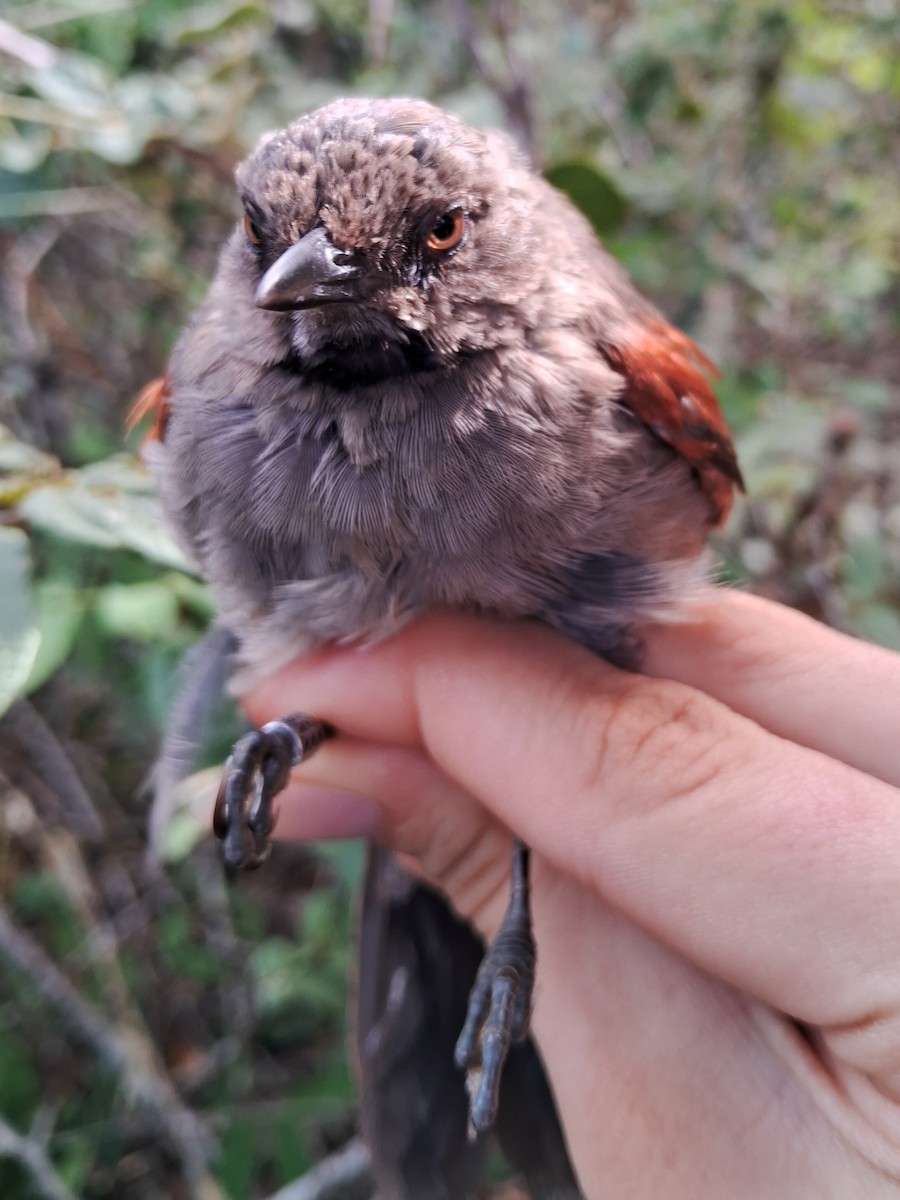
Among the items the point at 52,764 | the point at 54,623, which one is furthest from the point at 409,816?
the point at 52,764

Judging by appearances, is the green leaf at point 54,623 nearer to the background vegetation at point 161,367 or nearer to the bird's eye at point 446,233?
the background vegetation at point 161,367

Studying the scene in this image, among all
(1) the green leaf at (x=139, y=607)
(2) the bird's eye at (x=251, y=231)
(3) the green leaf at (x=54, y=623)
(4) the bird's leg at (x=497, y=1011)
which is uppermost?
(2) the bird's eye at (x=251, y=231)

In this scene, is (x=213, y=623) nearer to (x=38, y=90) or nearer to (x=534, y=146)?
(x=38, y=90)

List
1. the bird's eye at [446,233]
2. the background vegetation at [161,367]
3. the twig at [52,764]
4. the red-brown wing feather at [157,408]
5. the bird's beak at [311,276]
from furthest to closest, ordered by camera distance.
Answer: the twig at [52,764] < the background vegetation at [161,367] < the red-brown wing feather at [157,408] < the bird's eye at [446,233] < the bird's beak at [311,276]

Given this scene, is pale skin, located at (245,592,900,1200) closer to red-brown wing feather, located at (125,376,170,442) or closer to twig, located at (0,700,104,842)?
red-brown wing feather, located at (125,376,170,442)

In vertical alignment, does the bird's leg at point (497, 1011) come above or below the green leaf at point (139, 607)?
below

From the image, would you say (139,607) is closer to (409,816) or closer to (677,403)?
(409,816)

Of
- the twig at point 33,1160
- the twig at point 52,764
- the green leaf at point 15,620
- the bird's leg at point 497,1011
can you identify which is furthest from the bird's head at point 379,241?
the twig at point 52,764

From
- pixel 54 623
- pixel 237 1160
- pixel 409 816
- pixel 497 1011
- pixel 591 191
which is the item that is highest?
pixel 591 191
